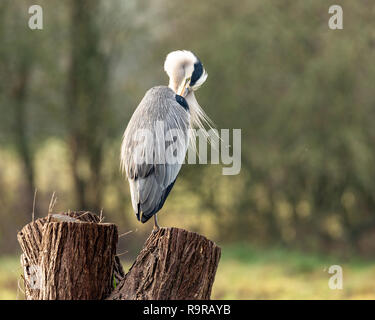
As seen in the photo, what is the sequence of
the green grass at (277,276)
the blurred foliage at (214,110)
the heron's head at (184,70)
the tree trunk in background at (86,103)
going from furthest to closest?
1. the tree trunk in background at (86,103)
2. the blurred foliage at (214,110)
3. the green grass at (277,276)
4. the heron's head at (184,70)

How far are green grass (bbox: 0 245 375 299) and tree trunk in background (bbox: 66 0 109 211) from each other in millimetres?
2266

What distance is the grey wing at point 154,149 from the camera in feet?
14.2

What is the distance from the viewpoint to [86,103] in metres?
13.8

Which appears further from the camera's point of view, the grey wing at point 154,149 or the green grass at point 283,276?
the green grass at point 283,276

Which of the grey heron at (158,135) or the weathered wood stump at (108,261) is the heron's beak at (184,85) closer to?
the grey heron at (158,135)

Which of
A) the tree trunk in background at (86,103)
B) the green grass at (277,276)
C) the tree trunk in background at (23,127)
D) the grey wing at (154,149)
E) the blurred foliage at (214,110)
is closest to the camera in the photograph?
the grey wing at (154,149)

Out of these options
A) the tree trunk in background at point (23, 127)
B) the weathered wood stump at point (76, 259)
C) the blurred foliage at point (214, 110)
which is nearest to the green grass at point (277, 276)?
the blurred foliage at point (214, 110)

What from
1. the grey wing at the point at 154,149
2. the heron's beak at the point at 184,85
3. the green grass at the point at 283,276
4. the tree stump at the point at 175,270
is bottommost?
the green grass at the point at 283,276

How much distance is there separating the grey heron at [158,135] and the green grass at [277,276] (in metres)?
6.35

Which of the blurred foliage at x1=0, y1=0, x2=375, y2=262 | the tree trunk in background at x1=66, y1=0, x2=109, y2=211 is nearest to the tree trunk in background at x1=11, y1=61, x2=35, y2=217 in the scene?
the blurred foliage at x1=0, y1=0, x2=375, y2=262

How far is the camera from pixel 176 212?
1378cm

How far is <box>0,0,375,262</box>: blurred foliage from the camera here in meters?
12.9

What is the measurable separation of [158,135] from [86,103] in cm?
946

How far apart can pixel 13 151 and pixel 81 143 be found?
4.90 feet
